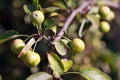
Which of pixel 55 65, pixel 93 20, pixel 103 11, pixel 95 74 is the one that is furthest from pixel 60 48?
pixel 103 11

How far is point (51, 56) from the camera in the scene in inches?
64.0

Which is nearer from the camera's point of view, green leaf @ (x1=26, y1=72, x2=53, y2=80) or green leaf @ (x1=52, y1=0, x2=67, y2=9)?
green leaf @ (x1=26, y1=72, x2=53, y2=80)

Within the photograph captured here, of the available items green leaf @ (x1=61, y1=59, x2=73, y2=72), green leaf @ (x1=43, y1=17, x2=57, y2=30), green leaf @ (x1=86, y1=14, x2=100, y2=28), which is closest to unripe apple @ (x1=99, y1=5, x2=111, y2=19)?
green leaf @ (x1=86, y1=14, x2=100, y2=28)

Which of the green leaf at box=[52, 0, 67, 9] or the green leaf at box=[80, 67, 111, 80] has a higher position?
the green leaf at box=[52, 0, 67, 9]

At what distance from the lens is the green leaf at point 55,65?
5.22ft

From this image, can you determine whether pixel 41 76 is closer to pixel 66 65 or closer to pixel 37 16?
pixel 66 65

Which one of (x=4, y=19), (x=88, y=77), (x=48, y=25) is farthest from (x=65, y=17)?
(x=4, y=19)

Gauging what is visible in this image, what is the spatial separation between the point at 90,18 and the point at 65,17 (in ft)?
0.48

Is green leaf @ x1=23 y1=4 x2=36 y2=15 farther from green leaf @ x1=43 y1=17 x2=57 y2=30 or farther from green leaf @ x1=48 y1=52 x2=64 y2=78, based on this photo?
green leaf @ x1=48 y1=52 x2=64 y2=78

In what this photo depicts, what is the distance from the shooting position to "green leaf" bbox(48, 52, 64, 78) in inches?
62.7

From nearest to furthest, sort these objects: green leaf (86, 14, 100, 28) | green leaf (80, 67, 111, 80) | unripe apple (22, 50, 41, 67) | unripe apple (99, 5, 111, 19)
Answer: unripe apple (22, 50, 41, 67) → green leaf (80, 67, 111, 80) → green leaf (86, 14, 100, 28) → unripe apple (99, 5, 111, 19)

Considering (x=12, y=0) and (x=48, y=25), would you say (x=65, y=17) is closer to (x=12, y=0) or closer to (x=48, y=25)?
(x=48, y=25)

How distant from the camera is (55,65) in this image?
5.25ft

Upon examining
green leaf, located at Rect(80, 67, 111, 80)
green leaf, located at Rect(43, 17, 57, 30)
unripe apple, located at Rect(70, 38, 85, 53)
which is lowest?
green leaf, located at Rect(80, 67, 111, 80)
